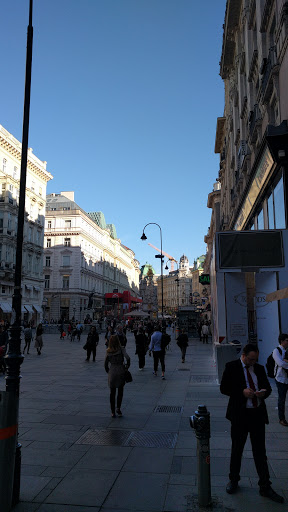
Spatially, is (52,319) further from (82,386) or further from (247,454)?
(247,454)

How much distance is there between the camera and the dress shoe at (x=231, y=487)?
183 inches

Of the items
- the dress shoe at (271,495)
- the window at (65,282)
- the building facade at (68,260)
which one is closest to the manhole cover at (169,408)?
the dress shoe at (271,495)

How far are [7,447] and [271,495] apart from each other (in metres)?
2.96

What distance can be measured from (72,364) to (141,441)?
12.1 meters

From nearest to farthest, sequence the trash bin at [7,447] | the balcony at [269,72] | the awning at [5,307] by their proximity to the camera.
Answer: the trash bin at [7,447], the balcony at [269,72], the awning at [5,307]

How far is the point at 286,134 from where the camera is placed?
11.5 m

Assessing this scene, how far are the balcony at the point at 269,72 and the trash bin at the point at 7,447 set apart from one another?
13.5 m

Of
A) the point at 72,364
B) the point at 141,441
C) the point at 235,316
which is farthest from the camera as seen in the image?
the point at 72,364

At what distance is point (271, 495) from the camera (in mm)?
4484

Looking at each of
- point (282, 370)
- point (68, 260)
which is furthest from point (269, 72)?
point (68, 260)

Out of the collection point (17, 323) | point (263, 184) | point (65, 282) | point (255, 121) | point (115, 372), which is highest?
point (255, 121)

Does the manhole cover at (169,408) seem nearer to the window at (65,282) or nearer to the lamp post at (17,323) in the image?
the lamp post at (17,323)

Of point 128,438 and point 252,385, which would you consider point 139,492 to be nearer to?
point 252,385

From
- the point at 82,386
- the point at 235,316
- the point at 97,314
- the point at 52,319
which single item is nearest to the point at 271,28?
the point at 235,316
